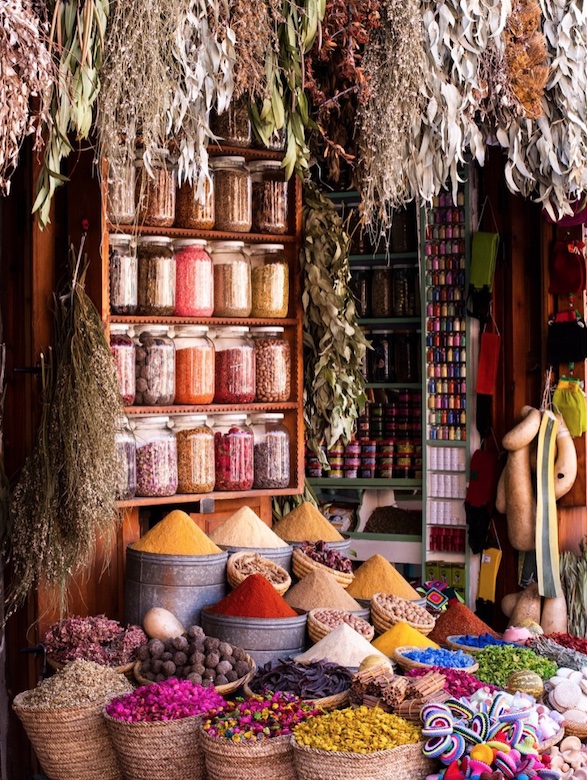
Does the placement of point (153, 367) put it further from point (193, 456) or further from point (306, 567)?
point (306, 567)

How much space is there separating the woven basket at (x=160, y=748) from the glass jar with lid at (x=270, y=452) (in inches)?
64.0

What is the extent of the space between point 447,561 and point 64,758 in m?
3.53

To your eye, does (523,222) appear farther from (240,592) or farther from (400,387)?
(240,592)

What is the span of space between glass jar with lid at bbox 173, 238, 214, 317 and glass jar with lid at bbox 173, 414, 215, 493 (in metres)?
0.41

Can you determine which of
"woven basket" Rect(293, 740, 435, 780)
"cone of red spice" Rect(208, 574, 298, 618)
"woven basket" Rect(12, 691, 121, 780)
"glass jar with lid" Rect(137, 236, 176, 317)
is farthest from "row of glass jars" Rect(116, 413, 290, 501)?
"woven basket" Rect(293, 740, 435, 780)

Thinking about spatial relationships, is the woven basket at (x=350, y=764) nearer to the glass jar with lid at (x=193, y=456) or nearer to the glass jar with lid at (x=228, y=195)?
the glass jar with lid at (x=193, y=456)

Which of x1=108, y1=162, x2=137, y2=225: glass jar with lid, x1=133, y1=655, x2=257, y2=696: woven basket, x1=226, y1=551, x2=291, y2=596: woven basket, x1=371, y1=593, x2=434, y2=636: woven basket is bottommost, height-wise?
x1=133, y1=655, x2=257, y2=696: woven basket

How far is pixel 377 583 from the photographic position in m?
4.19

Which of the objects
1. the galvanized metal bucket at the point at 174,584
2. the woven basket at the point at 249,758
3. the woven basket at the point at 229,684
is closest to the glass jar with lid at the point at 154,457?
the galvanized metal bucket at the point at 174,584

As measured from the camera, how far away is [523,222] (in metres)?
6.37

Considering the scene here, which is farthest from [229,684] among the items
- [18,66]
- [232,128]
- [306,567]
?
[232,128]

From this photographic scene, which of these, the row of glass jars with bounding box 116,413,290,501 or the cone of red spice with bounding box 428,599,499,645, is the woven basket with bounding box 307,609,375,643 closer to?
the cone of red spice with bounding box 428,599,499,645

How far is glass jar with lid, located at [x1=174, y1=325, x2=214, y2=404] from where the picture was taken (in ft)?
14.2

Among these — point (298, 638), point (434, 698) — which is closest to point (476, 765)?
point (434, 698)
